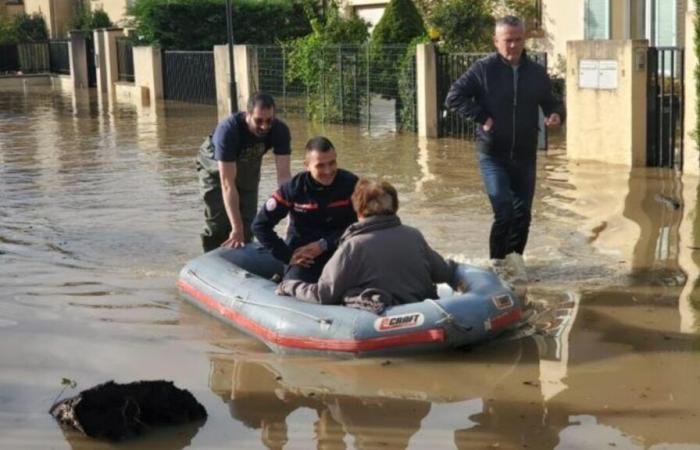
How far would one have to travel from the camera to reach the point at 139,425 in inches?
235

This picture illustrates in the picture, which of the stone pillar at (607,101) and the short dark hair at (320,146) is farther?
the stone pillar at (607,101)

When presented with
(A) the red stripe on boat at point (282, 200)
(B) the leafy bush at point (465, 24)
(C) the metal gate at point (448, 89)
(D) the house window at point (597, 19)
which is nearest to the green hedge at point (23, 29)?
(B) the leafy bush at point (465, 24)

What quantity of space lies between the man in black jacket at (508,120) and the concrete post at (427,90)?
1037 cm

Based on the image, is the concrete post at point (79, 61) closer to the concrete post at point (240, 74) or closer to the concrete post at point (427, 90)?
the concrete post at point (240, 74)

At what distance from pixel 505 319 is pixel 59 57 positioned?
40960 mm

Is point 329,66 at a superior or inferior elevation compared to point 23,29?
inferior

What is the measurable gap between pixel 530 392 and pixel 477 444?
83cm

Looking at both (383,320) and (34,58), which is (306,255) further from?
(34,58)

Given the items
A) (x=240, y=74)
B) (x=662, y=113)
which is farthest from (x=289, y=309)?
(x=240, y=74)

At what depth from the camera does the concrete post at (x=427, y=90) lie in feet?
63.2

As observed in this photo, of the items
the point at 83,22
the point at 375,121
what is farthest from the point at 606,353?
the point at 83,22

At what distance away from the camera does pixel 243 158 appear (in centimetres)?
905

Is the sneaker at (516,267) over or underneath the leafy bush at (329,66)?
underneath

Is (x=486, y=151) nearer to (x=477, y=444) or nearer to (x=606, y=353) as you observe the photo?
(x=606, y=353)
